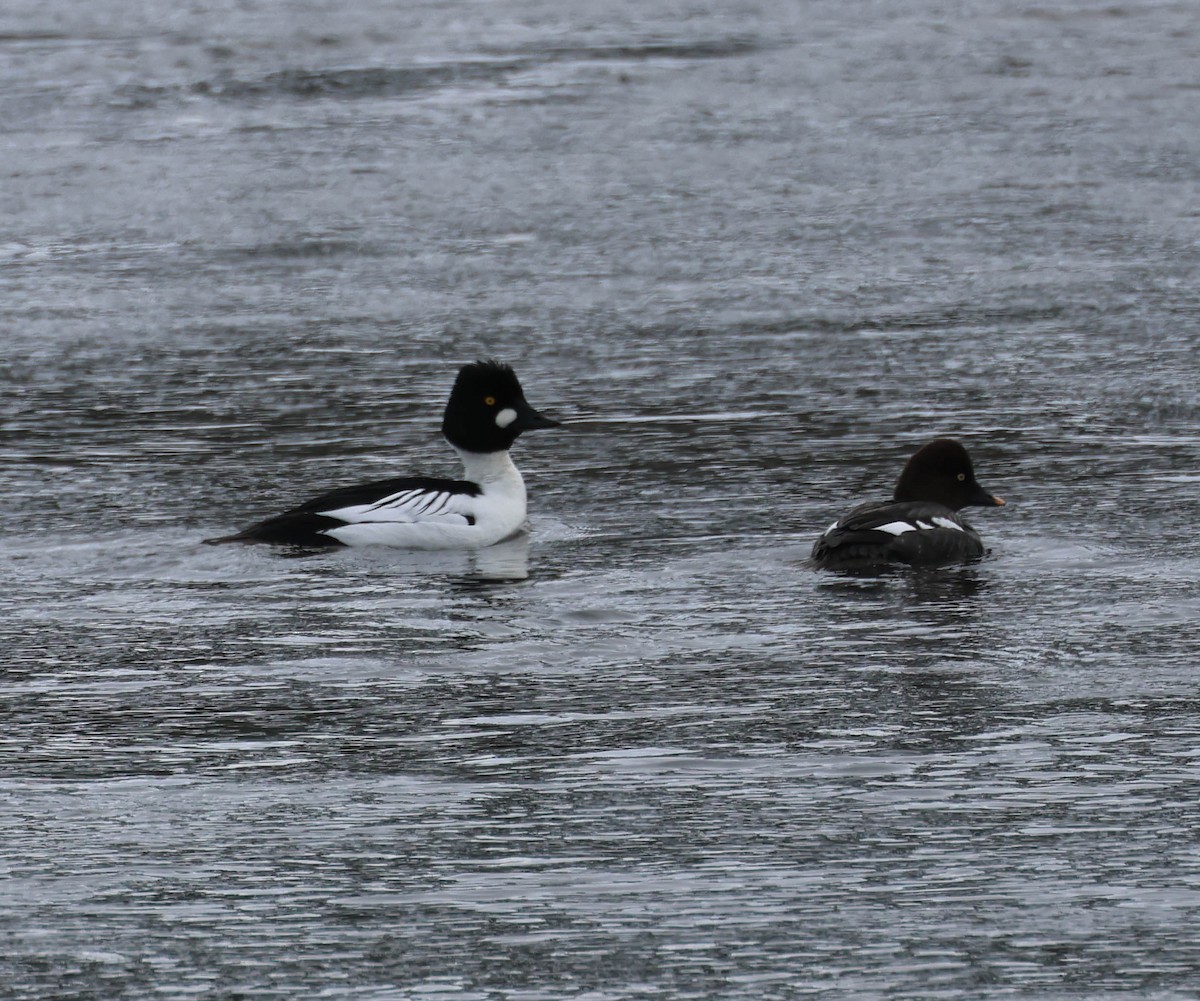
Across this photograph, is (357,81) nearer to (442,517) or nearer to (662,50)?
(662,50)

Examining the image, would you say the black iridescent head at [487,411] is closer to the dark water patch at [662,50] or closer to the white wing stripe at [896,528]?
the white wing stripe at [896,528]

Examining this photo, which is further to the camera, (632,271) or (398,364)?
(632,271)

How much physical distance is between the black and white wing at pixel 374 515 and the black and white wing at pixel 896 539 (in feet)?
4.95

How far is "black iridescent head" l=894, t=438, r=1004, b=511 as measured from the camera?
842cm

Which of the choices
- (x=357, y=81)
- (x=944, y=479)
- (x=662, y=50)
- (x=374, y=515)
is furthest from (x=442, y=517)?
(x=662, y=50)

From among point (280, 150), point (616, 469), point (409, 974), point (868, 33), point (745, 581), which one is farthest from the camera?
point (868, 33)

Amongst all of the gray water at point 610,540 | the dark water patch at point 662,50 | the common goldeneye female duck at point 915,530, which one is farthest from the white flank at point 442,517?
the dark water patch at point 662,50

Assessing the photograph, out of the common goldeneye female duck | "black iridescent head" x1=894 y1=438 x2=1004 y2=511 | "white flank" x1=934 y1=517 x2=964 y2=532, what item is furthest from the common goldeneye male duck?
"white flank" x1=934 y1=517 x2=964 y2=532

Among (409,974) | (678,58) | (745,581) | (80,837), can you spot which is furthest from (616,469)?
(678,58)

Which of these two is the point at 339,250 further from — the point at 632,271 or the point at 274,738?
the point at 274,738

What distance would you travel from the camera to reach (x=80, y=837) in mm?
5102

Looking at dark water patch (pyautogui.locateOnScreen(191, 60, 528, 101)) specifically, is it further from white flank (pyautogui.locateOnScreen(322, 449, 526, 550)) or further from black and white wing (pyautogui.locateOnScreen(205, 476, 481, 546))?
black and white wing (pyautogui.locateOnScreen(205, 476, 481, 546))

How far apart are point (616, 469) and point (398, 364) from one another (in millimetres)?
2217

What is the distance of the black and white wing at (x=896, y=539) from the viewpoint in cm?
779
